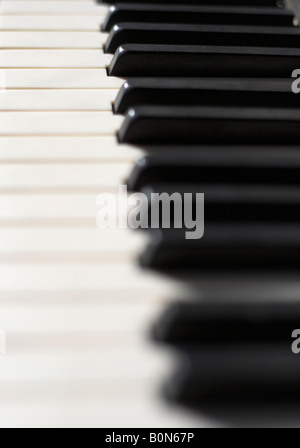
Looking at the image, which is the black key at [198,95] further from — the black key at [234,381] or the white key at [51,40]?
the black key at [234,381]

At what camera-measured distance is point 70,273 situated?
2.58 ft

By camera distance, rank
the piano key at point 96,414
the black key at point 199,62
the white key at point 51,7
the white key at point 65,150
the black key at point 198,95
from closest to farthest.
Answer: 1. the piano key at point 96,414
2. the white key at point 65,150
3. the black key at point 198,95
4. the black key at point 199,62
5. the white key at point 51,7

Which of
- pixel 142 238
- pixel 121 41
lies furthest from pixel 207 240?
pixel 121 41

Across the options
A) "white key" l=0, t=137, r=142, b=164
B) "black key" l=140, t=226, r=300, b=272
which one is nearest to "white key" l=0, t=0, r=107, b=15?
"white key" l=0, t=137, r=142, b=164

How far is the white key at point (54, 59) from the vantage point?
4.08 feet

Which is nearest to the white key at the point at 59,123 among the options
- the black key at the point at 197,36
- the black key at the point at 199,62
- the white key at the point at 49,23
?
the black key at the point at 199,62

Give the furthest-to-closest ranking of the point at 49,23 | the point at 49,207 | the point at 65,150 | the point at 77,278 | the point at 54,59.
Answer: the point at 49,23
the point at 54,59
the point at 65,150
the point at 49,207
the point at 77,278

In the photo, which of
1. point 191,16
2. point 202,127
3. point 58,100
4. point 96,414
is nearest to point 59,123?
point 58,100

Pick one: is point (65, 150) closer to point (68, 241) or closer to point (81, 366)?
point (68, 241)

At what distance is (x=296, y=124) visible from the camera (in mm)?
1047

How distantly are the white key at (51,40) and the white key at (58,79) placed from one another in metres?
0.11

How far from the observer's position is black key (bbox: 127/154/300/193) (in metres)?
0.93

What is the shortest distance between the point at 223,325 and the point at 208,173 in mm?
284

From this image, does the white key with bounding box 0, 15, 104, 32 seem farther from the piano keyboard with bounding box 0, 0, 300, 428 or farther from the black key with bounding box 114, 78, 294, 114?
the black key with bounding box 114, 78, 294, 114
